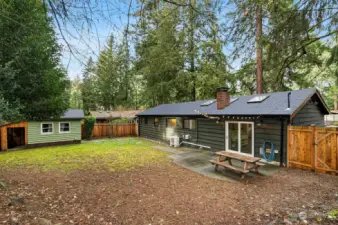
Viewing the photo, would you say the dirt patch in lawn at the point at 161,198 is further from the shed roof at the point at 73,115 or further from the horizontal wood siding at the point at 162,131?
the shed roof at the point at 73,115

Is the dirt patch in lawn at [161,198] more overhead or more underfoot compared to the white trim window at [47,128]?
more underfoot

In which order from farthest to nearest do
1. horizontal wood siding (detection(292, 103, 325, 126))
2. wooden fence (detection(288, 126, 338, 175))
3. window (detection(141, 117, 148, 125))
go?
1. window (detection(141, 117, 148, 125))
2. horizontal wood siding (detection(292, 103, 325, 126))
3. wooden fence (detection(288, 126, 338, 175))

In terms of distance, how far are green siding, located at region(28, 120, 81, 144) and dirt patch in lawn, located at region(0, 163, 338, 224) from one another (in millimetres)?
6071

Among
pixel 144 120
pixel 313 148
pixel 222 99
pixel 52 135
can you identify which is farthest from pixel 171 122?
pixel 313 148

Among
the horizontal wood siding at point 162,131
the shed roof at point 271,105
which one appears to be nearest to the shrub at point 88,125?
the horizontal wood siding at point 162,131

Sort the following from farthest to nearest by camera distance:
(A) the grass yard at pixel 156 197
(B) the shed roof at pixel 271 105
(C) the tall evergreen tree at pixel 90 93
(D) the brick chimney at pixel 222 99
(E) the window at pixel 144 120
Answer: (C) the tall evergreen tree at pixel 90 93 → (E) the window at pixel 144 120 → (D) the brick chimney at pixel 222 99 → (B) the shed roof at pixel 271 105 → (A) the grass yard at pixel 156 197

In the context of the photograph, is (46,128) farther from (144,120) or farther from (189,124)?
(189,124)

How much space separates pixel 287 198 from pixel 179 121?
7939mm

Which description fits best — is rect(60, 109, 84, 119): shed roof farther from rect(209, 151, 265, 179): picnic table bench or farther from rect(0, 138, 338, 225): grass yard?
rect(209, 151, 265, 179): picnic table bench

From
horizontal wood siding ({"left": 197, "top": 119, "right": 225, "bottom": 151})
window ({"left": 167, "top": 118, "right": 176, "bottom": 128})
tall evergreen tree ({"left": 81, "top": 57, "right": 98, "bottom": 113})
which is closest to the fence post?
horizontal wood siding ({"left": 197, "top": 119, "right": 225, "bottom": 151})

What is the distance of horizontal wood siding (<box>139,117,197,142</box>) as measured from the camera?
11.2m

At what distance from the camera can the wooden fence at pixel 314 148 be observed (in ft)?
18.2

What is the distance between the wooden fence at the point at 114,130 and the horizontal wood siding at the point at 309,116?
1276 cm

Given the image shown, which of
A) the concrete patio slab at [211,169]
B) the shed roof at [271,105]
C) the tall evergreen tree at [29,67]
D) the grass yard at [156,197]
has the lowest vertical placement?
the concrete patio slab at [211,169]
